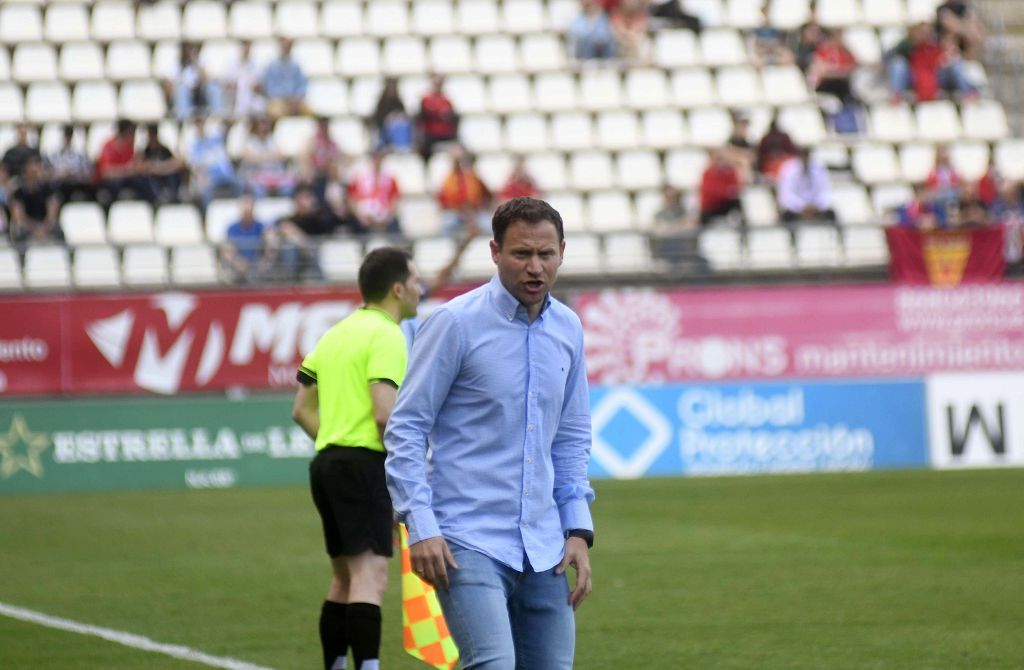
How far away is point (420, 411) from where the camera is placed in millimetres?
5090

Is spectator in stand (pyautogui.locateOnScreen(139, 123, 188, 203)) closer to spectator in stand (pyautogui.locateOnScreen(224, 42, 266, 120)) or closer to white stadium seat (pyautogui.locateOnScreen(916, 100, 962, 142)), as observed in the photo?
spectator in stand (pyautogui.locateOnScreen(224, 42, 266, 120))

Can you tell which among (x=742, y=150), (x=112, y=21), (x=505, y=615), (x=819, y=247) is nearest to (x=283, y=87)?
(x=112, y=21)

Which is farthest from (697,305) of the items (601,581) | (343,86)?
(601,581)

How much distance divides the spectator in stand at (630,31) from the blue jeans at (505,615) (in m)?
23.1

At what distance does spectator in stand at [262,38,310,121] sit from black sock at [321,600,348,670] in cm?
1828

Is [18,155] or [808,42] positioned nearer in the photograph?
[18,155]

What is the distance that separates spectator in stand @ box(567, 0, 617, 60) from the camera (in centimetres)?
2748

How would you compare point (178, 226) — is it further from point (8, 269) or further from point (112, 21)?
point (112, 21)

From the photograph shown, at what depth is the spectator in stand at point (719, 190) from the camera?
23.7 meters

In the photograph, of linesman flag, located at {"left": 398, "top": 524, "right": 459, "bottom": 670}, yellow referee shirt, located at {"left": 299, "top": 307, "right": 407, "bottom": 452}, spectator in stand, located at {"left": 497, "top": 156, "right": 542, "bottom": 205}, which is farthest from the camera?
spectator in stand, located at {"left": 497, "top": 156, "right": 542, "bottom": 205}

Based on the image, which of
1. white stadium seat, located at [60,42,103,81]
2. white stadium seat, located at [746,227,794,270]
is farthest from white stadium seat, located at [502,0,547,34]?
white stadium seat, located at [746,227,794,270]

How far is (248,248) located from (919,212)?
915cm

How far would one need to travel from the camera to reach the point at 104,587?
12.4 m

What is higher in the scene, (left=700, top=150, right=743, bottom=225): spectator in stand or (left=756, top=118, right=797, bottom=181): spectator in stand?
(left=756, top=118, right=797, bottom=181): spectator in stand
